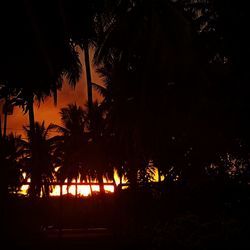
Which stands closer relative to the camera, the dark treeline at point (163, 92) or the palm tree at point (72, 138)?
the dark treeline at point (163, 92)

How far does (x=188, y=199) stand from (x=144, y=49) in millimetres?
6529

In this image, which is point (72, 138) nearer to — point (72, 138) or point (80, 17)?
point (72, 138)

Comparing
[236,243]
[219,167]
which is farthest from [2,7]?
[219,167]

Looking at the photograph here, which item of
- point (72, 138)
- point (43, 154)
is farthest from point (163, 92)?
point (43, 154)

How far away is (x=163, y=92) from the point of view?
1530 centimetres

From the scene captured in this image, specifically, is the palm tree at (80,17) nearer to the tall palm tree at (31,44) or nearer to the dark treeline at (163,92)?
the dark treeline at (163,92)

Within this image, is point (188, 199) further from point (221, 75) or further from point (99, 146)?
point (99, 146)

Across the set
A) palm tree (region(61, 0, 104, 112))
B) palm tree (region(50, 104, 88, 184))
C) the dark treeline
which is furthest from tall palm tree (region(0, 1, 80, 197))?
palm tree (region(50, 104, 88, 184))

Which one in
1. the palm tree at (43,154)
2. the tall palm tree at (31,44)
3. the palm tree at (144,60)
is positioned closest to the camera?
the tall palm tree at (31,44)

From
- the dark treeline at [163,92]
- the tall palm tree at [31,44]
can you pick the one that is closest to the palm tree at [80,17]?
the dark treeline at [163,92]

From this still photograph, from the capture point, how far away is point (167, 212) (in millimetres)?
9375

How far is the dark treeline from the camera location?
23.3 ft

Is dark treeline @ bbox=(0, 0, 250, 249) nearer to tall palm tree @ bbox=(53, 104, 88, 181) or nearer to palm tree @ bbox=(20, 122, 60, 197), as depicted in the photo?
tall palm tree @ bbox=(53, 104, 88, 181)

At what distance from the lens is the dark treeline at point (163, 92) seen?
23.3 ft
